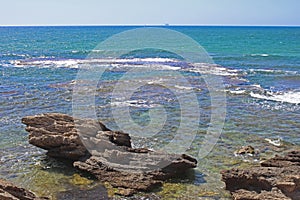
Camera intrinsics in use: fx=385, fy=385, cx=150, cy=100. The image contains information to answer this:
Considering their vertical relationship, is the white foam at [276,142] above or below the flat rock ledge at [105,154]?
above

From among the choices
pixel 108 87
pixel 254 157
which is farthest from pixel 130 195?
pixel 108 87

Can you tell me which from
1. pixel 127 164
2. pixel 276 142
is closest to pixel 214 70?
pixel 276 142

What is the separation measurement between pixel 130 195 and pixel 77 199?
5.48 ft

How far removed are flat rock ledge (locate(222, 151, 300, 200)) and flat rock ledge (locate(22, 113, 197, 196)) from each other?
2.07 m

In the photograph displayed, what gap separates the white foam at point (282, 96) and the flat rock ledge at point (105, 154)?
50.6 ft

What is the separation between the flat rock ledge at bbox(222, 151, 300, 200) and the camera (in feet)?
37.8

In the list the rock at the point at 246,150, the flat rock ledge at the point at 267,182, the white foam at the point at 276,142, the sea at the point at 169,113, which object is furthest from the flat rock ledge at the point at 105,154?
the white foam at the point at 276,142

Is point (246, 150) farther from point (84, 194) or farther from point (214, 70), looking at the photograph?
point (214, 70)

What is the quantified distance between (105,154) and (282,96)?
62.0 ft

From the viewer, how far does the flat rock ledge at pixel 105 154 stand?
13.1 meters

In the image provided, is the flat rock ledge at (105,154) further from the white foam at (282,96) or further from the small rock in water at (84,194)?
the white foam at (282,96)

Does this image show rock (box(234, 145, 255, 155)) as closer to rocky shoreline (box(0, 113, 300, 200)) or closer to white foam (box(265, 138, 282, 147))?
rocky shoreline (box(0, 113, 300, 200))

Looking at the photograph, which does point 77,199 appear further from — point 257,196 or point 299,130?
point 299,130

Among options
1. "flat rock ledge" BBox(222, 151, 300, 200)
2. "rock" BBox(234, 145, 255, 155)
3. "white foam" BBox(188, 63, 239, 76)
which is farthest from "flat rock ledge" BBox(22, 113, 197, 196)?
"white foam" BBox(188, 63, 239, 76)
